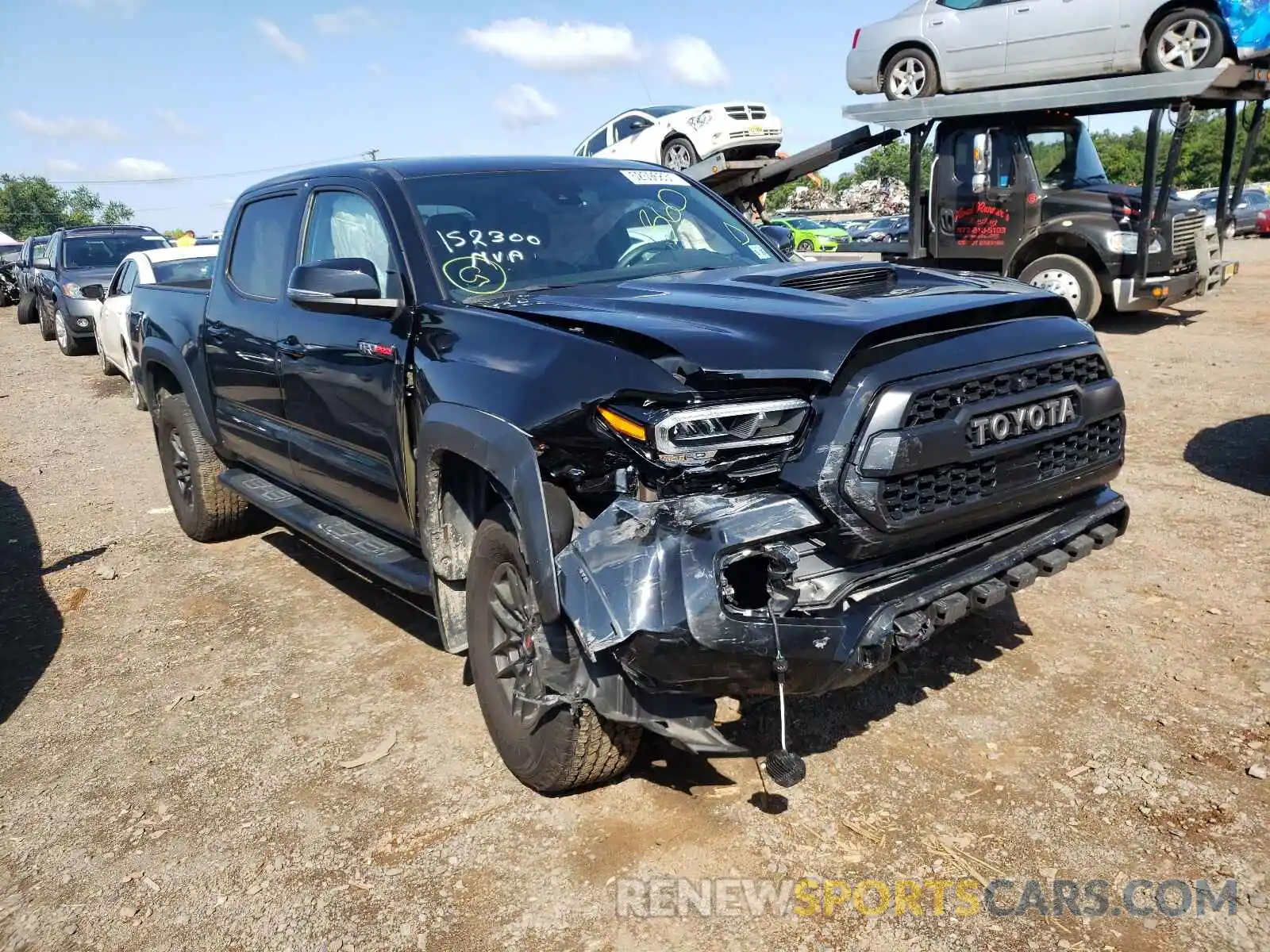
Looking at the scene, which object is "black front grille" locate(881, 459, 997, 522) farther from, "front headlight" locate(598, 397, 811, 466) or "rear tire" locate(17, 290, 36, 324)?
"rear tire" locate(17, 290, 36, 324)

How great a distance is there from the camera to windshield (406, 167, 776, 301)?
349 centimetres

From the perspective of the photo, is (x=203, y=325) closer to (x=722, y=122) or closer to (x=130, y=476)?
(x=130, y=476)

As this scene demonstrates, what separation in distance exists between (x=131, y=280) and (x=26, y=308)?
40.1 ft

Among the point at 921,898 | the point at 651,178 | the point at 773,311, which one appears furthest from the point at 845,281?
the point at 921,898

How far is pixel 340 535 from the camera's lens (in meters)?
4.12

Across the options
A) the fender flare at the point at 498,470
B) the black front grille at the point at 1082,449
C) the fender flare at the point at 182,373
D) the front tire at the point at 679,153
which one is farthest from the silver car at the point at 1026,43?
the fender flare at the point at 498,470

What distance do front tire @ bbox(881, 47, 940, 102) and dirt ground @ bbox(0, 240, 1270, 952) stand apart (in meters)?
8.22

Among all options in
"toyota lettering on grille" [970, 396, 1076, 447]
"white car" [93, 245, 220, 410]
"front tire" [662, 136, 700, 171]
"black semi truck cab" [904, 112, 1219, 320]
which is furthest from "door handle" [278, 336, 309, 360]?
"front tire" [662, 136, 700, 171]

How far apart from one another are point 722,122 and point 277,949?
1351cm

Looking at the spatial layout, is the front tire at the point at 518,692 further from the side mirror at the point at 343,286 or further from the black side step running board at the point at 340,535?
the side mirror at the point at 343,286

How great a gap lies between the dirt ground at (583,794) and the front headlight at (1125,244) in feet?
20.6

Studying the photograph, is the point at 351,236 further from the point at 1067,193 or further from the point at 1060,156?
the point at 1060,156

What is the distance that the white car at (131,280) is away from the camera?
34.6 feet

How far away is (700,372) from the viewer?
2383 mm
